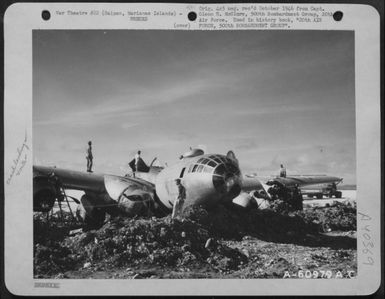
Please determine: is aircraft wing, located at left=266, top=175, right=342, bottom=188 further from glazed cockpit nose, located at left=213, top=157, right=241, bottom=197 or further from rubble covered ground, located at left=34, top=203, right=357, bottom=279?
glazed cockpit nose, located at left=213, top=157, right=241, bottom=197

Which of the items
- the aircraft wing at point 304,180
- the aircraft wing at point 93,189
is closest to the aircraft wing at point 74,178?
the aircraft wing at point 93,189

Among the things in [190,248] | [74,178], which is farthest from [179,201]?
[74,178]

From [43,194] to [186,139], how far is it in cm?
121

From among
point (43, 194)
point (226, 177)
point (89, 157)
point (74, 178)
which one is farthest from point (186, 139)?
point (43, 194)

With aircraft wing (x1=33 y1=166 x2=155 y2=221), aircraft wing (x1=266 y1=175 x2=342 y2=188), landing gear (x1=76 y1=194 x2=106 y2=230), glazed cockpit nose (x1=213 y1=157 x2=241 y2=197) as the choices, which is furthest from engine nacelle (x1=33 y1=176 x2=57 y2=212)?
aircraft wing (x1=266 y1=175 x2=342 y2=188)

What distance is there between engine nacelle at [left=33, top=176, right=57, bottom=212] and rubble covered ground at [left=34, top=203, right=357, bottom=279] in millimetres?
73

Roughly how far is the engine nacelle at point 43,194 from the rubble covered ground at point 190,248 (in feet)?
0.24

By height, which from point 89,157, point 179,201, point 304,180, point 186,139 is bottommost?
point 179,201

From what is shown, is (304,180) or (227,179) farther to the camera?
(304,180)

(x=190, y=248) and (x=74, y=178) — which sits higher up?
(x=74, y=178)

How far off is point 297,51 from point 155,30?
1.12 meters

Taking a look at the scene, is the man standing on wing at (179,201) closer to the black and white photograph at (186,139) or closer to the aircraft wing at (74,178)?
the black and white photograph at (186,139)

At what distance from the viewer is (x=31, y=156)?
2504mm

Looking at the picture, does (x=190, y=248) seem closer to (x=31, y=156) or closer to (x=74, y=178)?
(x=74, y=178)
